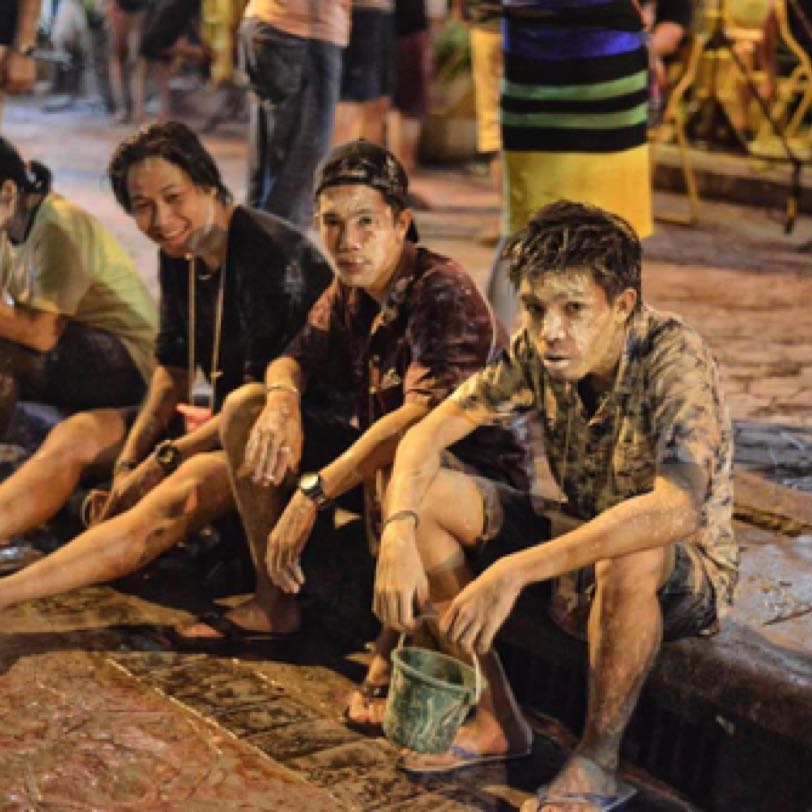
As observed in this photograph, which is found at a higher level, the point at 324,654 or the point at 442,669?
the point at 442,669

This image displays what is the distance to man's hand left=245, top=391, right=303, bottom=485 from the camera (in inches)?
184

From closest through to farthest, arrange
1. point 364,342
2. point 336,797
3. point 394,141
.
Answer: point 336,797, point 364,342, point 394,141

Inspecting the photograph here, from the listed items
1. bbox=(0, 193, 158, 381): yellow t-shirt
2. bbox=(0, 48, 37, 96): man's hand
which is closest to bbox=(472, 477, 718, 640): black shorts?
bbox=(0, 193, 158, 381): yellow t-shirt

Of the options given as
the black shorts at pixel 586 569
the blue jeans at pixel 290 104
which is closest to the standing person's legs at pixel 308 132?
the blue jeans at pixel 290 104

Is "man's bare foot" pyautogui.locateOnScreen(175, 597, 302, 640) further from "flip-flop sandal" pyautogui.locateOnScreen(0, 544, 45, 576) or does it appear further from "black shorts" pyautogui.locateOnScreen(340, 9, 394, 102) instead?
"black shorts" pyautogui.locateOnScreen(340, 9, 394, 102)

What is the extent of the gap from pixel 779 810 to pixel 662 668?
0.42 m

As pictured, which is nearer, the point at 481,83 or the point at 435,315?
the point at 435,315

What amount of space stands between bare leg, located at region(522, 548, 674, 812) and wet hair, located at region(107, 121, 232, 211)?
2.04 metres

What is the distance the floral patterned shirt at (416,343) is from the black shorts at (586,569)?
0.27m

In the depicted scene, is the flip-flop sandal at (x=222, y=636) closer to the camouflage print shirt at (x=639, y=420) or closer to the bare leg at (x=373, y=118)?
the camouflage print shirt at (x=639, y=420)

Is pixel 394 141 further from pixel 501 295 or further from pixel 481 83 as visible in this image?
pixel 501 295

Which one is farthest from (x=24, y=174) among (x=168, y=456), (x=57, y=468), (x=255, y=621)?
(x=255, y=621)

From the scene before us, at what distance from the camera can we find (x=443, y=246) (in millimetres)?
9820

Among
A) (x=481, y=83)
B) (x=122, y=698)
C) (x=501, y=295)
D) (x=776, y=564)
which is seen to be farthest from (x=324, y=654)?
(x=481, y=83)
